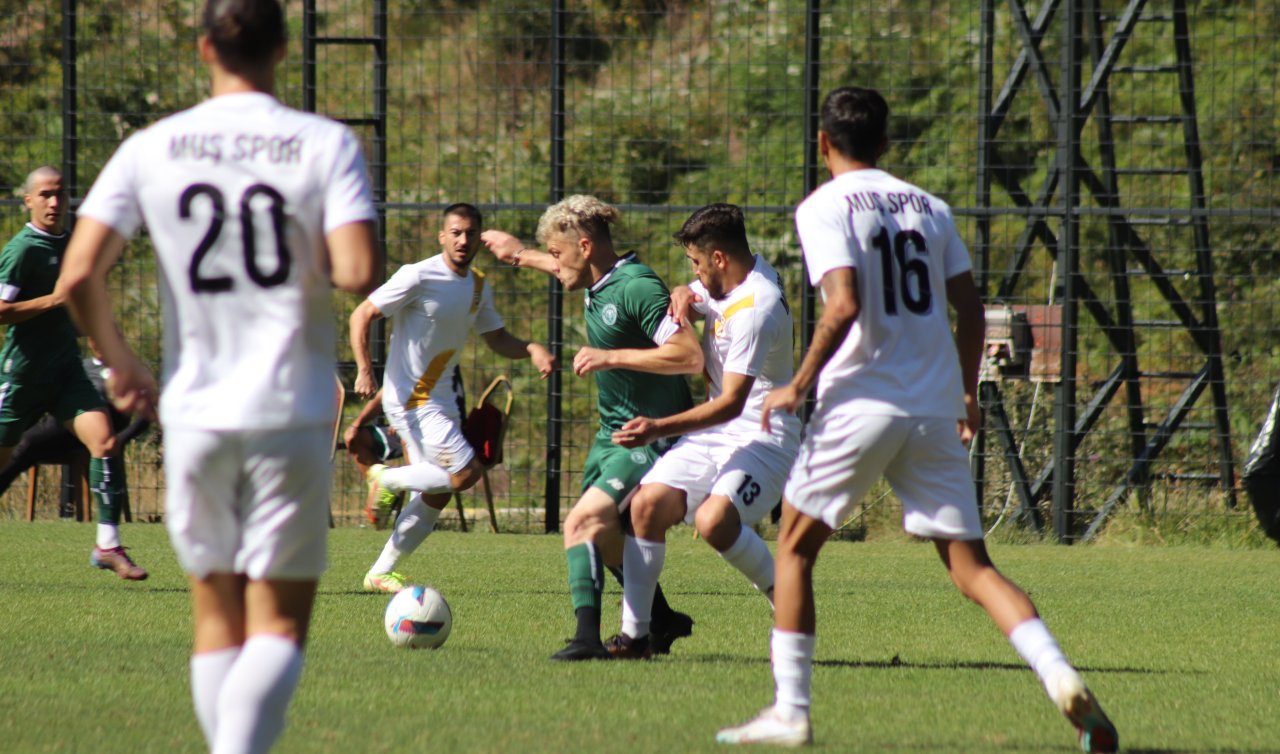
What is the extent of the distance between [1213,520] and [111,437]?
831 cm

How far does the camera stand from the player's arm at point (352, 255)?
11.9 ft

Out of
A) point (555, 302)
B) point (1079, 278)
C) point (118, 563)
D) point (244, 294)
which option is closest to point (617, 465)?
point (244, 294)

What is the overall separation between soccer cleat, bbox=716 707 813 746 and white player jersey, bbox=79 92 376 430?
1757mm

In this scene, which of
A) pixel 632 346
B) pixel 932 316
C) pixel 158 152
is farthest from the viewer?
pixel 632 346

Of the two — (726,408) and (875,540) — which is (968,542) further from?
(875,540)

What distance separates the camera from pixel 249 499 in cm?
371

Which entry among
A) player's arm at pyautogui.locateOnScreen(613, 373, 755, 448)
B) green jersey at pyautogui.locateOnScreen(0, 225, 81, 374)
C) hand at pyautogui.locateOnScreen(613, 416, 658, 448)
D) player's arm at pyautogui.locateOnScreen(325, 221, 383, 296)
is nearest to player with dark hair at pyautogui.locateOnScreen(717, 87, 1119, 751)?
player's arm at pyautogui.locateOnScreen(613, 373, 755, 448)

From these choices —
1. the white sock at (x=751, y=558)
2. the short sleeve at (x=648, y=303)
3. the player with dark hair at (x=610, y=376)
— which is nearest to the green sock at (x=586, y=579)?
the player with dark hair at (x=610, y=376)

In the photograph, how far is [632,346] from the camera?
6.78 metres

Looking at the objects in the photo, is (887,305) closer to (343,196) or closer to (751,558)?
(343,196)

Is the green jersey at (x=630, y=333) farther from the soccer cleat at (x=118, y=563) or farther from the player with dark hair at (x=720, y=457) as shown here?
the soccer cleat at (x=118, y=563)

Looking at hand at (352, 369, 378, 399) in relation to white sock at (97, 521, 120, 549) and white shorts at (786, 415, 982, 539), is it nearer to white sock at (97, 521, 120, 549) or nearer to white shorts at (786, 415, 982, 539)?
white sock at (97, 521, 120, 549)

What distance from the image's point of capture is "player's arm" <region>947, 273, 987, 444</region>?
4.95 metres

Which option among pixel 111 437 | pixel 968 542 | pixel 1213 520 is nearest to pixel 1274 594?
pixel 1213 520
